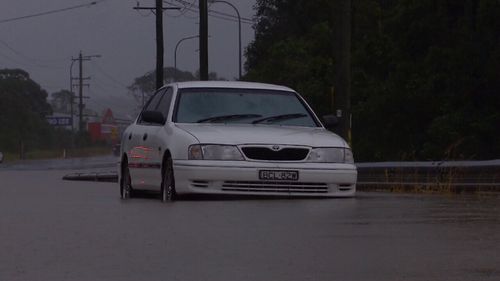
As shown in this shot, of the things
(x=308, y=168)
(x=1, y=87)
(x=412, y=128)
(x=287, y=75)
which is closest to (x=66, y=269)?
(x=308, y=168)

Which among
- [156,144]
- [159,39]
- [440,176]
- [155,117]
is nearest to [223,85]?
[155,117]

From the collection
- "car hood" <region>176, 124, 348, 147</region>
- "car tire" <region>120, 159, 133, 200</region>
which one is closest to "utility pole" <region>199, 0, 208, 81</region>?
"car tire" <region>120, 159, 133, 200</region>

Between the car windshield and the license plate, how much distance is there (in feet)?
3.52

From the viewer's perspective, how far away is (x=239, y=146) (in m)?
13.0

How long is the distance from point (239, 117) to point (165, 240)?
536 centimetres

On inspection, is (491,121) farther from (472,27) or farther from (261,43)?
(261,43)

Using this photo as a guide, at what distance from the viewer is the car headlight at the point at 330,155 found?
516 inches

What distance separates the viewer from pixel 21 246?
8.46 m

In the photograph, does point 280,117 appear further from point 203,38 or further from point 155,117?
point 203,38

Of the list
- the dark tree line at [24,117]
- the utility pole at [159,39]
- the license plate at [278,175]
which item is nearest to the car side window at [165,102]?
the license plate at [278,175]

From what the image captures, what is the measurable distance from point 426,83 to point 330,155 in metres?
28.5

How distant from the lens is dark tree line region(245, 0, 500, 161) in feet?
126

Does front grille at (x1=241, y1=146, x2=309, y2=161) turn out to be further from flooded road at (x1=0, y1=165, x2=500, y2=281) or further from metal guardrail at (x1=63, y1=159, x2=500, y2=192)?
metal guardrail at (x1=63, y1=159, x2=500, y2=192)

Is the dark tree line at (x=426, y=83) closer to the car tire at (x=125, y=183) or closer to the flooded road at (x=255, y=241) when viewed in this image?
the car tire at (x=125, y=183)
